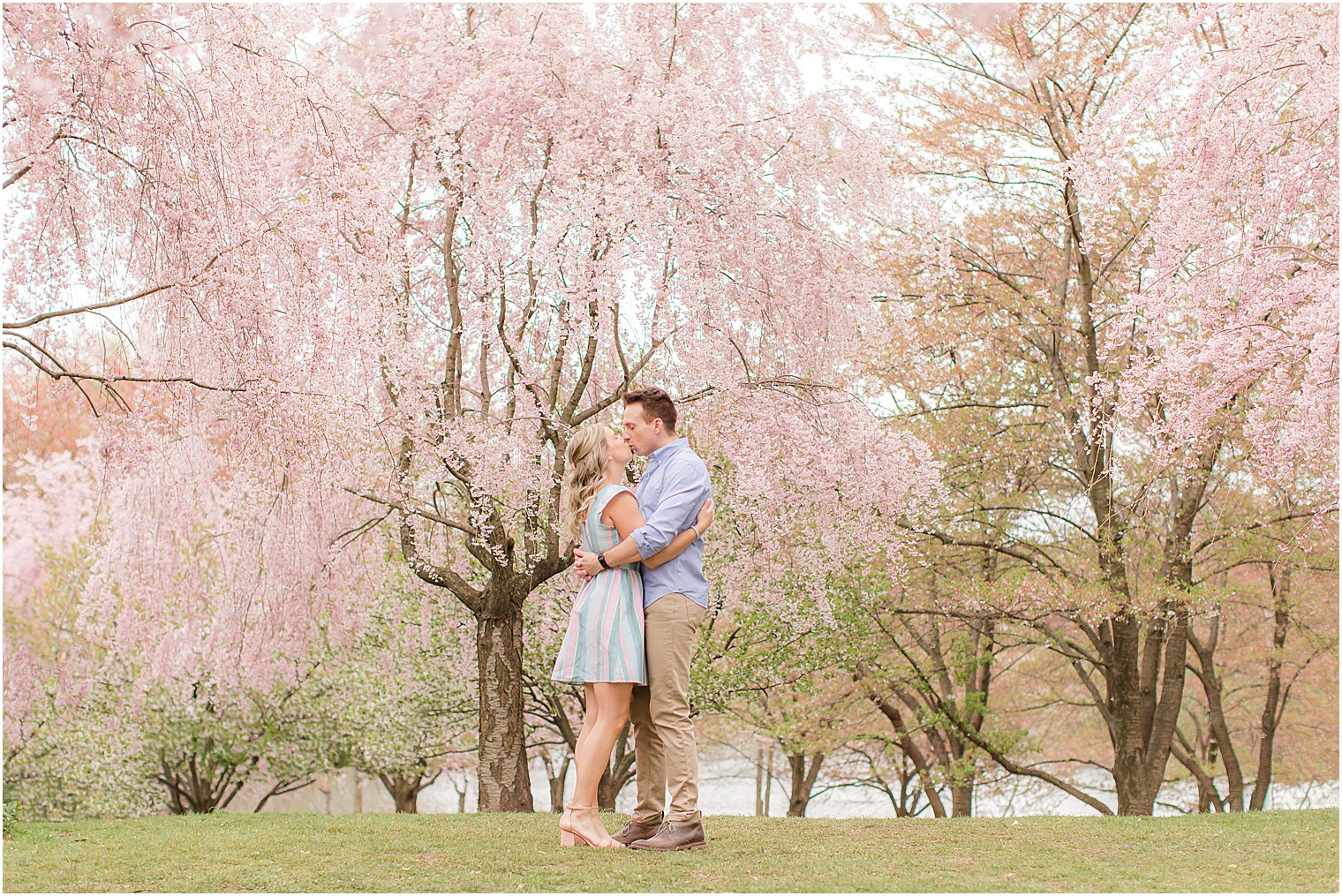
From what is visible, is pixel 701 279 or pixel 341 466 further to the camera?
pixel 701 279

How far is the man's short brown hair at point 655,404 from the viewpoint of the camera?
5.33m

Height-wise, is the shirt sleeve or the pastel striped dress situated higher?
the shirt sleeve

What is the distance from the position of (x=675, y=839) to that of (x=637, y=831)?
1.12ft

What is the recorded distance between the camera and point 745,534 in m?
11.5

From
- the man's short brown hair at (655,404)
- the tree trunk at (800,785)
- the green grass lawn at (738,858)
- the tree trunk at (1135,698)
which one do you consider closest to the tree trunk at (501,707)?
the green grass lawn at (738,858)

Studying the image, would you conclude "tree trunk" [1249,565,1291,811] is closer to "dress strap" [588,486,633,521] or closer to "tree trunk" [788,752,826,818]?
"tree trunk" [788,752,826,818]

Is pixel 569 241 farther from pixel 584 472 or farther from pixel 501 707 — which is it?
pixel 501 707

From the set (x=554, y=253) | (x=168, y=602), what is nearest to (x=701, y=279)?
(x=554, y=253)

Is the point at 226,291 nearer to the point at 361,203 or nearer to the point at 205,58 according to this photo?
the point at 205,58

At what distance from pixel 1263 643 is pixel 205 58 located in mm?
16920

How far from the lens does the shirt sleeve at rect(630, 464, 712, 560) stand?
16.2 feet

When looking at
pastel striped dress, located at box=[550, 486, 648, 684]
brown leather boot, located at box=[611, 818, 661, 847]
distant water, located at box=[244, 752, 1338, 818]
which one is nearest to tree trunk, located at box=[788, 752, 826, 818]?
distant water, located at box=[244, 752, 1338, 818]

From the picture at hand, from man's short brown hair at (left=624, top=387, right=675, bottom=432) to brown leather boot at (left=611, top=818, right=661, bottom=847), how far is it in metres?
1.83

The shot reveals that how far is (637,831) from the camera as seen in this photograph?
5.31 meters
